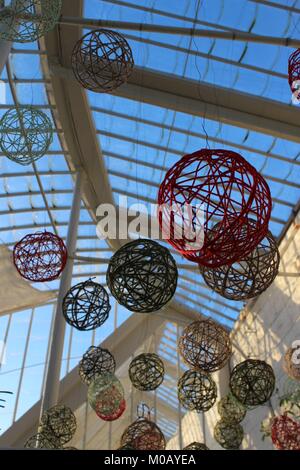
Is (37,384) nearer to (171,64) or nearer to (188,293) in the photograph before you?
(188,293)

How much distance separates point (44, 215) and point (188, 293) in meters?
5.09

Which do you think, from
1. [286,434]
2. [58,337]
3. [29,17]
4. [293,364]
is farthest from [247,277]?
[58,337]

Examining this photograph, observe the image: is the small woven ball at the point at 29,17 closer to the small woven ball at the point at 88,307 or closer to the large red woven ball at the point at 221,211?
the large red woven ball at the point at 221,211

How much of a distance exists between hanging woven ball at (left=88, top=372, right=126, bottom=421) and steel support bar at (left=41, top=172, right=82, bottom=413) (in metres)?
2.49

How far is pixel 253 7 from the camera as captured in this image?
7.51 metres

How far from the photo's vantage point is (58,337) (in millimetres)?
10070

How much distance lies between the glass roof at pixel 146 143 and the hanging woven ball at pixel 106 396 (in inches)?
169

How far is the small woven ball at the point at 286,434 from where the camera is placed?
20.0 ft

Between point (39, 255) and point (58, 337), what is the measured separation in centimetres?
456

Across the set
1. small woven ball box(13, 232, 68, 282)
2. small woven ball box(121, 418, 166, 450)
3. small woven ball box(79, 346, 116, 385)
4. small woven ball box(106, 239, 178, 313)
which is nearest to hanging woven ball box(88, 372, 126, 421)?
small woven ball box(79, 346, 116, 385)

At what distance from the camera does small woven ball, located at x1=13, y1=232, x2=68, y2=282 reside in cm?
587

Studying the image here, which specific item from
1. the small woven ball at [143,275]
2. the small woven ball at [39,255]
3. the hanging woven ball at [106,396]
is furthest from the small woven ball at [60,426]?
the small woven ball at [143,275]

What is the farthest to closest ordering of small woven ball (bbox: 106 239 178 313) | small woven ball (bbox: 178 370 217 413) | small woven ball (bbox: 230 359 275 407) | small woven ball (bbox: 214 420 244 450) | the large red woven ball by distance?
small woven ball (bbox: 214 420 244 450), small woven ball (bbox: 178 370 217 413), small woven ball (bbox: 230 359 275 407), small woven ball (bbox: 106 239 178 313), the large red woven ball

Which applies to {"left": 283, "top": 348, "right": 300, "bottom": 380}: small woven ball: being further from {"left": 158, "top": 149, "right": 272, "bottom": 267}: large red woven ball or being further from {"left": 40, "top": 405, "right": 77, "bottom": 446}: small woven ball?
{"left": 158, "top": 149, "right": 272, "bottom": 267}: large red woven ball
